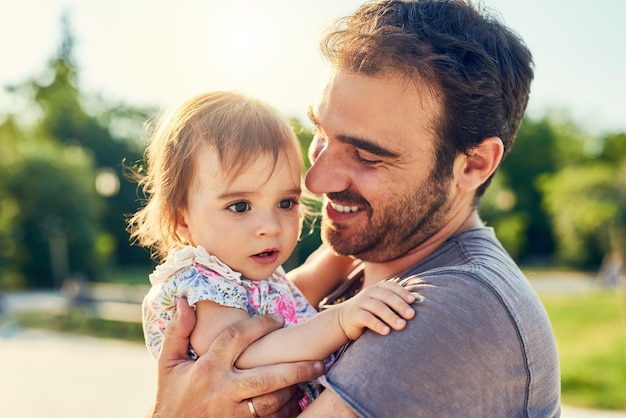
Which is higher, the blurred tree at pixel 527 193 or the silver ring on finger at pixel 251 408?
the silver ring on finger at pixel 251 408

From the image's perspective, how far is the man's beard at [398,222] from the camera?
7.41ft

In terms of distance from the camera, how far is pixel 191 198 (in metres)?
2.19

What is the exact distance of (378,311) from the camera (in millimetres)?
1707

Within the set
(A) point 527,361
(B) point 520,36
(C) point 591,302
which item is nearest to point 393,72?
(B) point 520,36

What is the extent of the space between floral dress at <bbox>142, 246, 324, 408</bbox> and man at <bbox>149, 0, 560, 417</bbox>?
10 centimetres

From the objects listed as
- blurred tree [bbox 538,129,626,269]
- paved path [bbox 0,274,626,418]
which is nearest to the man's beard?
paved path [bbox 0,274,626,418]

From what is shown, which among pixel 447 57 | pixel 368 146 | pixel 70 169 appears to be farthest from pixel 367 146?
pixel 70 169

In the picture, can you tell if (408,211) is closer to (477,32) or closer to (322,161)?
(322,161)

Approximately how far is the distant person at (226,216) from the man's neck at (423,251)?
33cm

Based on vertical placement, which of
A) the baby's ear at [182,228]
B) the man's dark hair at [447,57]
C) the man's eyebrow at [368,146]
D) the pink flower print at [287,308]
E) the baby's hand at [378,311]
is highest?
the man's dark hair at [447,57]

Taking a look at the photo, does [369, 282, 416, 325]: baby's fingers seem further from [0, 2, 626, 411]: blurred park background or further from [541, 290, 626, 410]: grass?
[541, 290, 626, 410]: grass

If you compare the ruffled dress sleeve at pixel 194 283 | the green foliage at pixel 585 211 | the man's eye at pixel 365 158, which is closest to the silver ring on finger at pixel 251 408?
the ruffled dress sleeve at pixel 194 283

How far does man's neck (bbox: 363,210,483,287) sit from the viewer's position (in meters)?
2.35

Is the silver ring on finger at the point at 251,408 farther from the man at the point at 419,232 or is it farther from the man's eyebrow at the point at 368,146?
the man's eyebrow at the point at 368,146
